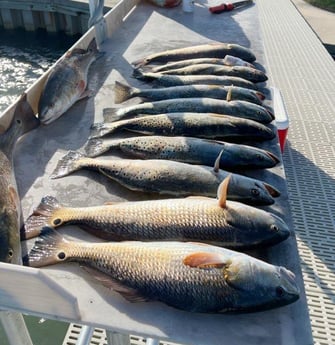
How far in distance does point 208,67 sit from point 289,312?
3.02 meters

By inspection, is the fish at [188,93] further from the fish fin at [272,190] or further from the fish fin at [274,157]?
the fish fin at [272,190]

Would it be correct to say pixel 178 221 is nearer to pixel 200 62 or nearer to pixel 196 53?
pixel 200 62

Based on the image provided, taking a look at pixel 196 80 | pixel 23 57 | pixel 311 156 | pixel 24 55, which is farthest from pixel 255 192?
pixel 24 55

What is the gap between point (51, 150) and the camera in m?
3.04

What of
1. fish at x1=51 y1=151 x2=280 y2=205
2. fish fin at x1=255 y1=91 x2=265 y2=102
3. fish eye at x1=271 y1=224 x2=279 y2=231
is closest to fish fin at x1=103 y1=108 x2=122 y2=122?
fish at x1=51 y1=151 x2=280 y2=205

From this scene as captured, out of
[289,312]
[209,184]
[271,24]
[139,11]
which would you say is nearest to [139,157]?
[209,184]

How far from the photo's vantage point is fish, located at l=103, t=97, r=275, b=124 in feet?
10.9

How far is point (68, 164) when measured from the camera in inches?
112

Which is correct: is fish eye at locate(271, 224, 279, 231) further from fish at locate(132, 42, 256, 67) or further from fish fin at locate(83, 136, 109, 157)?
fish at locate(132, 42, 256, 67)

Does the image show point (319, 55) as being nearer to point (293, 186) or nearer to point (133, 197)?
point (293, 186)

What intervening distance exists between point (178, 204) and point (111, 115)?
146 centimetres

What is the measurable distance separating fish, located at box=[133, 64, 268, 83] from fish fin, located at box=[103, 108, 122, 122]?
0.88 metres

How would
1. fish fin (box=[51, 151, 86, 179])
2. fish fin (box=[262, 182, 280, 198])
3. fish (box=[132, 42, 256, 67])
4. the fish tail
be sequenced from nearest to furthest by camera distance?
fish fin (box=[262, 182, 280, 198]), fish fin (box=[51, 151, 86, 179]), the fish tail, fish (box=[132, 42, 256, 67])

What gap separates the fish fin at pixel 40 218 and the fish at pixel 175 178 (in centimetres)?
36
